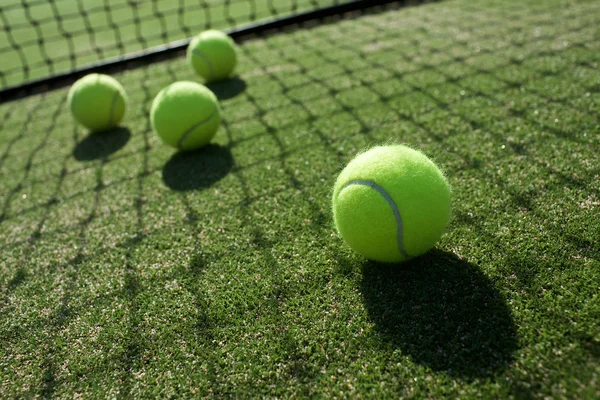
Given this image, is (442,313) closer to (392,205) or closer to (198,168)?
(392,205)

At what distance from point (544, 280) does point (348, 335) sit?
0.74 metres

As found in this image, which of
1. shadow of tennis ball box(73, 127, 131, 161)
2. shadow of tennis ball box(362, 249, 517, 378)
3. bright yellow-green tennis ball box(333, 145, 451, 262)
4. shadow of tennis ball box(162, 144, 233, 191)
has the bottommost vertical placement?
shadow of tennis ball box(73, 127, 131, 161)

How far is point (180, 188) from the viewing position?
2.56 metres

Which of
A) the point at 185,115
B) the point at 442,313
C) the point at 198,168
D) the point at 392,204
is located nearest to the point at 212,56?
the point at 185,115

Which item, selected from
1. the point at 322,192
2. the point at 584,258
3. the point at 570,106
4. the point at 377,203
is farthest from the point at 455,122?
the point at 377,203

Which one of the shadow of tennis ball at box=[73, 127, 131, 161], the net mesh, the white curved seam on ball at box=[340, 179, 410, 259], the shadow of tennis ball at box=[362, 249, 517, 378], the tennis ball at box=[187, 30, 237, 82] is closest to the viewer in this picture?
the shadow of tennis ball at box=[362, 249, 517, 378]

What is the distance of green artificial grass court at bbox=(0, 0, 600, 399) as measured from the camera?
1.42 m

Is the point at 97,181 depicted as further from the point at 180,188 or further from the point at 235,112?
the point at 235,112

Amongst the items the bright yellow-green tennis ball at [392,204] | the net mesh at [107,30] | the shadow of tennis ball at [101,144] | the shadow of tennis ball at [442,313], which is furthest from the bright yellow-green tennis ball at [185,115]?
the net mesh at [107,30]

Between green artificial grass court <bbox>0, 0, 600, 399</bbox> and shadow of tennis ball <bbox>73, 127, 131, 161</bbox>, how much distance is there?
0.12 ft

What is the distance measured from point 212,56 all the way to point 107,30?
3.42m

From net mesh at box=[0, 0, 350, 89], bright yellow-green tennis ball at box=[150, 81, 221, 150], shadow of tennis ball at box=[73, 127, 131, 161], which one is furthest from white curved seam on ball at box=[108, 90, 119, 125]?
net mesh at box=[0, 0, 350, 89]

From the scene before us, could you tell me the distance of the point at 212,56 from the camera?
153 inches

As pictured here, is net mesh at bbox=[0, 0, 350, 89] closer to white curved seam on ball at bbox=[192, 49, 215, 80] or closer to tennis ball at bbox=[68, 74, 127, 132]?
white curved seam on ball at bbox=[192, 49, 215, 80]
